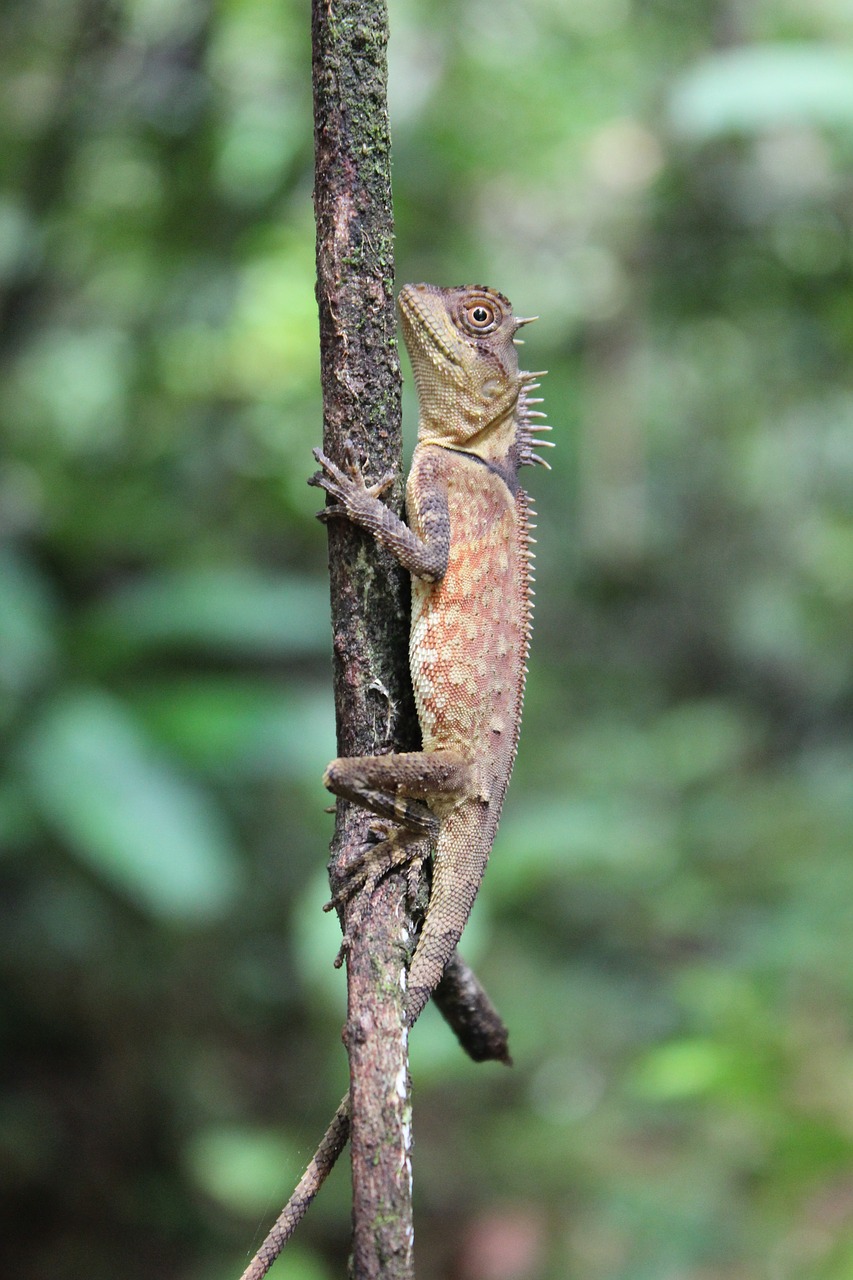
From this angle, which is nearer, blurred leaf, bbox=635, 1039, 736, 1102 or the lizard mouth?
the lizard mouth

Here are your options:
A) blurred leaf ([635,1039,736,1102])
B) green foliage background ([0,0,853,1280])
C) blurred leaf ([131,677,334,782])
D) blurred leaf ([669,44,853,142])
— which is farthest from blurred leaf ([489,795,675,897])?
blurred leaf ([669,44,853,142])

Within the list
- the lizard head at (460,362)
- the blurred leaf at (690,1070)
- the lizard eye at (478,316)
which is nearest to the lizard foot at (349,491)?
the lizard head at (460,362)

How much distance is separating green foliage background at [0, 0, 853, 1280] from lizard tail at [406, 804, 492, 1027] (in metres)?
1.63

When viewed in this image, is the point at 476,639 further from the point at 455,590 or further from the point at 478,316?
the point at 478,316

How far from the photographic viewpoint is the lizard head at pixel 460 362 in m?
3.16

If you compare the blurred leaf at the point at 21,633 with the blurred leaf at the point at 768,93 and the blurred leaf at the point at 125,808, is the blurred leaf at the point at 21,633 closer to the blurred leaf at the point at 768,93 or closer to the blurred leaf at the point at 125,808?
the blurred leaf at the point at 125,808

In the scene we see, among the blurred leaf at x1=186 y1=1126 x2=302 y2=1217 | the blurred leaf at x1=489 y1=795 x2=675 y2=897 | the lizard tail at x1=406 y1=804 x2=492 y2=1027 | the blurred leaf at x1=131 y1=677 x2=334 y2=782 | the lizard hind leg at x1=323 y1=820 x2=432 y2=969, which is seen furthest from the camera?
the blurred leaf at x1=489 y1=795 x2=675 y2=897

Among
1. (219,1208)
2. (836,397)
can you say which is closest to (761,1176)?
(219,1208)

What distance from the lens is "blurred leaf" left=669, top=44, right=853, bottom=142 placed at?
14.8 ft

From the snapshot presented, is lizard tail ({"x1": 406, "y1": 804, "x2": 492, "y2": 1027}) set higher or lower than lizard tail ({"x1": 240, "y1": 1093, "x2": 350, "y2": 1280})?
higher

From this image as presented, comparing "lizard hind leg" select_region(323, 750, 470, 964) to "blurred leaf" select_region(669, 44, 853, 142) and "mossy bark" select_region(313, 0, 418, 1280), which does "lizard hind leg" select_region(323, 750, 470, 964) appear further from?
"blurred leaf" select_region(669, 44, 853, 142)

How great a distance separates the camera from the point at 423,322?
3.16 m

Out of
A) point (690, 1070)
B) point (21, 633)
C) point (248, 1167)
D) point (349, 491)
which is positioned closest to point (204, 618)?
point (21, 633)

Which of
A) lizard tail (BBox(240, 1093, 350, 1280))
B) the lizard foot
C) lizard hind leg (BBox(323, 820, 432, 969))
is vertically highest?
the lizard foot
